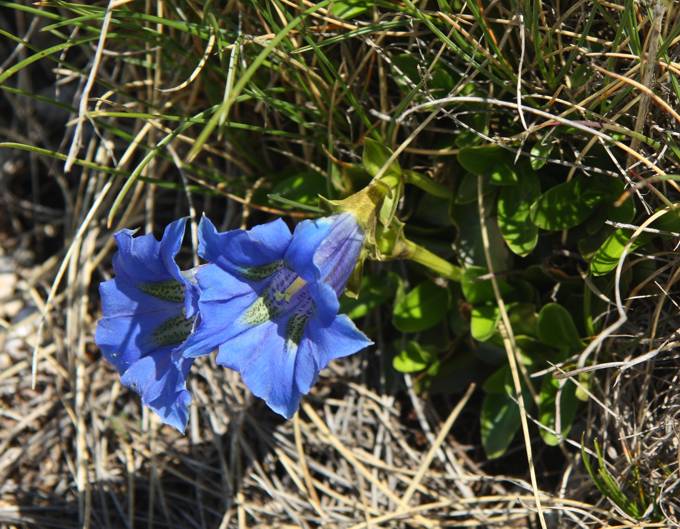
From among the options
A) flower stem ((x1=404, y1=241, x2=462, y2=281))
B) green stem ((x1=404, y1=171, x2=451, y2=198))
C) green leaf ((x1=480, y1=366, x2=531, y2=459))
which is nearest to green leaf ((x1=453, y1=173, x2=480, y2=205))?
green stem ((x1=404, y1=171, x2=451, y2=198))

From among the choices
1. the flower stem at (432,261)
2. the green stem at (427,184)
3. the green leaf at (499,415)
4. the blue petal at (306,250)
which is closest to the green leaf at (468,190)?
the green stem at (427,184)

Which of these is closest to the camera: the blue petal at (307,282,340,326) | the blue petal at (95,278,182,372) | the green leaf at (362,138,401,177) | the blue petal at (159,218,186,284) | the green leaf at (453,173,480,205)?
the blue petal at (307,282,340,326)

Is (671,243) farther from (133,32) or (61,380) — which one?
(61,380)

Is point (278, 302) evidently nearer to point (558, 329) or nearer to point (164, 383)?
point (164, 383)

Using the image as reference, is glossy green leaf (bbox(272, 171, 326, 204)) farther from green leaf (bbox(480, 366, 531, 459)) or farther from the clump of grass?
green leaf (bbox(480, 366, 531, 459))

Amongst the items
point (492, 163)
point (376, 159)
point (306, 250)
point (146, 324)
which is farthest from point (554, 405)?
point (146, 324)

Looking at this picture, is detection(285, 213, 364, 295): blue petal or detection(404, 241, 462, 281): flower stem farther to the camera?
detection(404, 241, 462, 281): flower stem
